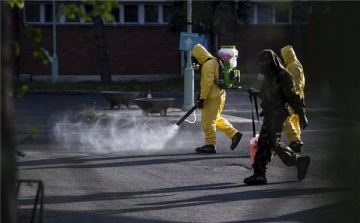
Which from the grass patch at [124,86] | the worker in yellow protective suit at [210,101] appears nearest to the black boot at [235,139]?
the worker in yellow protective suit at [210,101]

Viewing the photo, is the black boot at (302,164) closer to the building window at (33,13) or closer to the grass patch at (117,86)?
the grass patch at (117,86)

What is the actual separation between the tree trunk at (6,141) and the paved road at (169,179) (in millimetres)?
1988

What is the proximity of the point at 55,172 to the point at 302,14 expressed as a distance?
3847mm

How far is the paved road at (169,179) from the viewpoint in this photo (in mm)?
7926

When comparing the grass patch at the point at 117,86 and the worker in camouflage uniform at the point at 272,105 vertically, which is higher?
the worker in camouflage uniform at the point at 272,105

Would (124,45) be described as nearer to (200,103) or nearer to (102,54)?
(102,54)

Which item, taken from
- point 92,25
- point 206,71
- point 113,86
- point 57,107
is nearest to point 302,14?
point 206,71

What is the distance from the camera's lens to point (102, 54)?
30.8m

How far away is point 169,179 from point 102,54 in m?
20.9

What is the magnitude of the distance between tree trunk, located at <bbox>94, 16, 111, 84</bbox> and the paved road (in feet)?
47.2

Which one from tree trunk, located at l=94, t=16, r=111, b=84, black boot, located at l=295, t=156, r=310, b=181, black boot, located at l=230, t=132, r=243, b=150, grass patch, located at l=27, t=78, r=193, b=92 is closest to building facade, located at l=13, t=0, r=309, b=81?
grass patch, located at l=27, t=78, r=193, b=92

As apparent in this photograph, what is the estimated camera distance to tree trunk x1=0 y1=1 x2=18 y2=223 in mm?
4113

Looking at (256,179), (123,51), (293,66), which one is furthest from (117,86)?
(256,179)

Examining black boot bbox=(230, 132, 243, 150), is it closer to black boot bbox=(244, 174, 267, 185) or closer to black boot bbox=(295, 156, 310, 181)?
black boot bbox=(295, 156, 310, 181)
